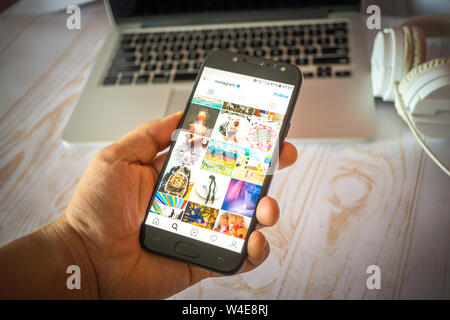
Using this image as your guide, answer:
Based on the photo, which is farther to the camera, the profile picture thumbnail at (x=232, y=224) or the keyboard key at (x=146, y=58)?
the keyboard key at (x=146, y=58)

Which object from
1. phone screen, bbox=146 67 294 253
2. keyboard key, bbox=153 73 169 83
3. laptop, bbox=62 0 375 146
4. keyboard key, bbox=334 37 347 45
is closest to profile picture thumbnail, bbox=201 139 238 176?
phone screen, bbox=146 67 294 253

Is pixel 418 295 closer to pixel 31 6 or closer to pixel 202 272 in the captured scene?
pixel 202 272

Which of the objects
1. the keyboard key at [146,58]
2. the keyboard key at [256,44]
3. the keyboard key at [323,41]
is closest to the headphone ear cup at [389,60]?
the keyboard key at [323,41]

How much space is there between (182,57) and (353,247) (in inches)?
18.5

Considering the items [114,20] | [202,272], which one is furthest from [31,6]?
[202,272]

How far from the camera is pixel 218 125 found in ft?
1.65

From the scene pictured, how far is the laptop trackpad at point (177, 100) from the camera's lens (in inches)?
24.4

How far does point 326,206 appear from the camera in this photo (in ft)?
1.68

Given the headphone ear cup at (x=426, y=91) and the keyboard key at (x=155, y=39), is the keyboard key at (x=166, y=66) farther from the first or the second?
the headphone ear cup at (x=426, y=91)

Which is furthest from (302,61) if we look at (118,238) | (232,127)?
(118,238)

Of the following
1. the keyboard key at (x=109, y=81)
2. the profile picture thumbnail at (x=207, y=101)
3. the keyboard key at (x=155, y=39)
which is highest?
the keyboard key at (x=155, y=39)

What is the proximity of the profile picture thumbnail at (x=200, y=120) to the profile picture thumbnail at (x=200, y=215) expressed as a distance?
11 centimetres

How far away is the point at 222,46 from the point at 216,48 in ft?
0.04

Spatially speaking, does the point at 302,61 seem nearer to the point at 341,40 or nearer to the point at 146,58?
the point at 341,40
